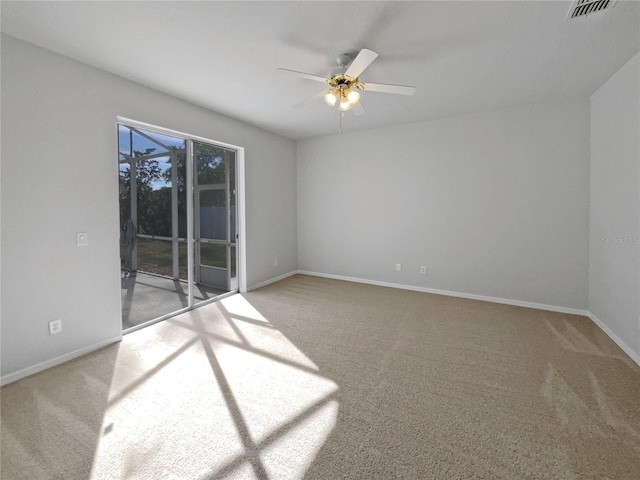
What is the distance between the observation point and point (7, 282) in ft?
7.01

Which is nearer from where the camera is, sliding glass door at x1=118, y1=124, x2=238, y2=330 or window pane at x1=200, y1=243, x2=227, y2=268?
sliding glass door at x1=118, y1=124, x2=238, y2=330

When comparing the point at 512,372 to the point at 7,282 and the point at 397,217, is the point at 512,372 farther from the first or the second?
the point at 7,282

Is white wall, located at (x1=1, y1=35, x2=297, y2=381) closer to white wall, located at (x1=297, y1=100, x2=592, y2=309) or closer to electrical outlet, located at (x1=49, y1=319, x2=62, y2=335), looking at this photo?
electrical outlet, located at (x1=49, y1=319, x2=62, y2=335)

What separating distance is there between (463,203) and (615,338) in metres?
2.21

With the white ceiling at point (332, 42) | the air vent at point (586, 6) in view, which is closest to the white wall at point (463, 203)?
the white ceiling at point (332, 42)

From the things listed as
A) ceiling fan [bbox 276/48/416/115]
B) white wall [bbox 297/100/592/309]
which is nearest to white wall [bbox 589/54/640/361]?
white wall [bbox 297/100/592/309]

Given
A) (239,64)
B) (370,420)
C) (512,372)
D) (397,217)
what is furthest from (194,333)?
(397,217)

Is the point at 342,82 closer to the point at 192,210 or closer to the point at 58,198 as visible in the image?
the point at 192,210

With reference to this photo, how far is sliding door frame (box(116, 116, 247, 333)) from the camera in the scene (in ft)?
10.5

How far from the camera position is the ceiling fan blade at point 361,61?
1.96 m

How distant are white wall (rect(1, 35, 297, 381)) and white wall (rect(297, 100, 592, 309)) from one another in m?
3.09

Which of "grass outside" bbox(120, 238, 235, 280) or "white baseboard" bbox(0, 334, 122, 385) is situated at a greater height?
"grass outside" bbox(120, 238, 235, 280)

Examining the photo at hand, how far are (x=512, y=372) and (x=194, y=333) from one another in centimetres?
304

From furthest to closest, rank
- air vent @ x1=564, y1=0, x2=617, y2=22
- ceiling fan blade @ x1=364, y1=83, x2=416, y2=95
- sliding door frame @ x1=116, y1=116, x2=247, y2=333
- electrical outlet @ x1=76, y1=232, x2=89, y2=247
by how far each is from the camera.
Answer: sliding door frame @ x1=116, y1=116, x2=247, y2=333 < electrical outlet @ x1=76, y1=232, x2=89, y2=247 < ceiling fan blade @ x1=364, y1=83, x2=416, y2=95 < air vent @ x1=564, y1=0, x2=617, y2=22
